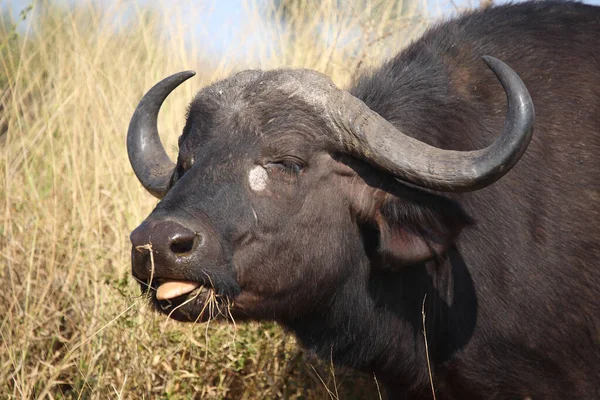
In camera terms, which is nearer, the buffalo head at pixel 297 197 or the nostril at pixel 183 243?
the nostril at pixel 183 243

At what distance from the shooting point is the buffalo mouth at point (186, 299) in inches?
138

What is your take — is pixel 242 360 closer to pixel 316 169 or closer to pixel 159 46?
pixel 316 169

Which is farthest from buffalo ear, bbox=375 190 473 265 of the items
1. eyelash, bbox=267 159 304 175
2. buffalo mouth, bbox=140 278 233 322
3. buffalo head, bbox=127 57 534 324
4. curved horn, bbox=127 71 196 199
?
curved horn, bbox=127 71 196 199

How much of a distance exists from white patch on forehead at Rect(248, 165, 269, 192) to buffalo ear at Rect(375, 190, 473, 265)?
593 millimetres

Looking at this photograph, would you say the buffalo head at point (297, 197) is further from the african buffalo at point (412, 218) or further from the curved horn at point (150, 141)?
the curved horn at point (150, 141)

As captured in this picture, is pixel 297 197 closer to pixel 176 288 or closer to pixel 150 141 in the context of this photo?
pixel 176 288

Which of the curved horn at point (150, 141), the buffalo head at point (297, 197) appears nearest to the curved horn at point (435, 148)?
the buffalo head at point (297, 197)

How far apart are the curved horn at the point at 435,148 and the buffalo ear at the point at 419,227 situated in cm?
15

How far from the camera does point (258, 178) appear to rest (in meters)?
3.71

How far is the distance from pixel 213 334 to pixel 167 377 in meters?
0.40

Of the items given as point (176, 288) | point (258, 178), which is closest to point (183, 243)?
point (176, 288)

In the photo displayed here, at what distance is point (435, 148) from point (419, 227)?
1.23 feet

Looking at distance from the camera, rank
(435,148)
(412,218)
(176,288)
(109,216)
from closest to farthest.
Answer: (176,288)
(435,148)
(412,218)
(109,216)

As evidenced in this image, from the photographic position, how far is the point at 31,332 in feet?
17.1
